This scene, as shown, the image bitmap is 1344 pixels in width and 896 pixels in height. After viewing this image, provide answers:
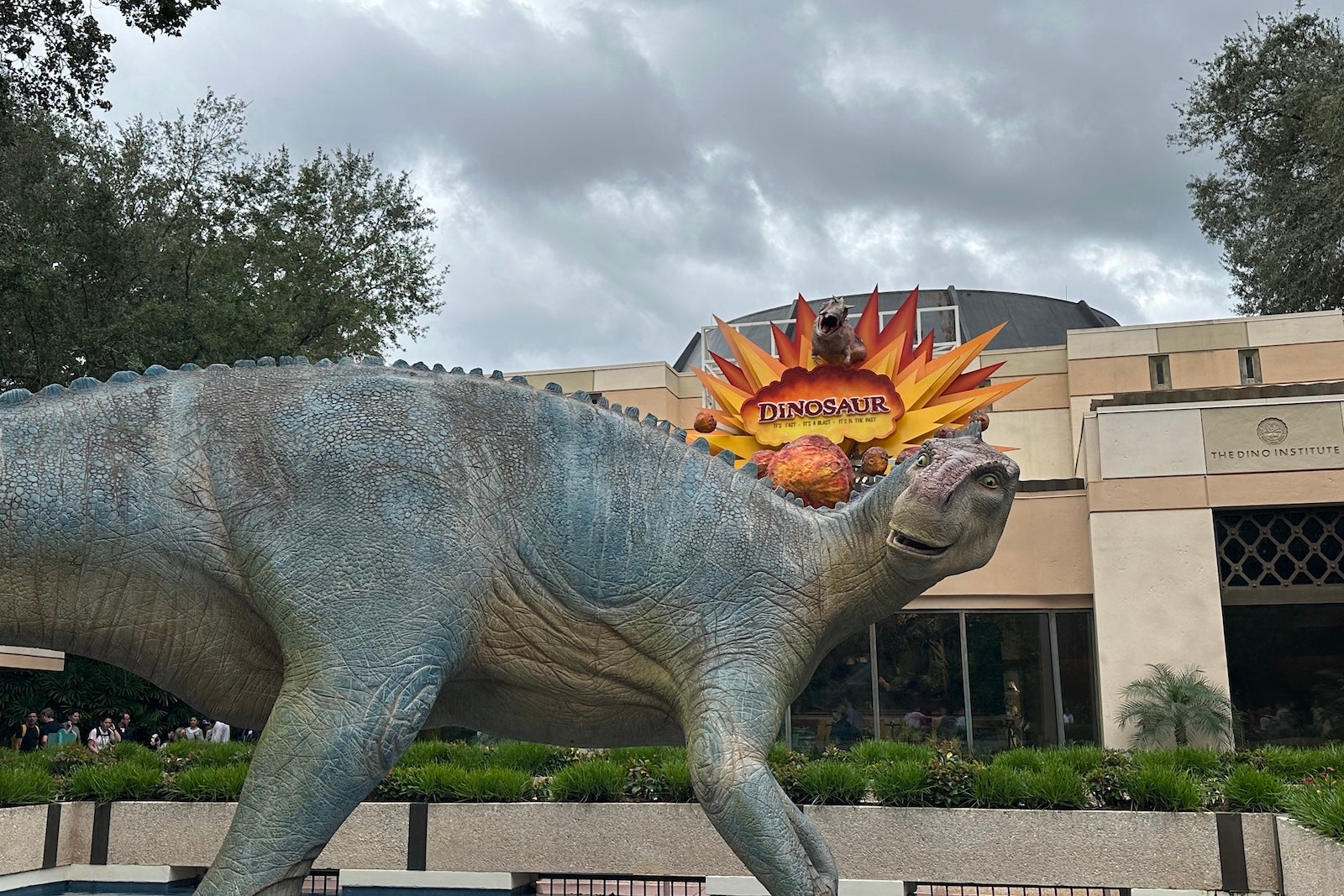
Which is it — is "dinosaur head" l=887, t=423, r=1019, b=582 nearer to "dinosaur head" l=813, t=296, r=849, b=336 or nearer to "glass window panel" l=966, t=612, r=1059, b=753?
"dinosaur head" l=813, t=296, r=849, b=336

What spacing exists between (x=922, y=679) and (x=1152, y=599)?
3965 mm

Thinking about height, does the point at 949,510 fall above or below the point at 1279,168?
below

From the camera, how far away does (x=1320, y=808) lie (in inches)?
288

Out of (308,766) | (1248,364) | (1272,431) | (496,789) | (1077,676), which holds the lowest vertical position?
(496,789)

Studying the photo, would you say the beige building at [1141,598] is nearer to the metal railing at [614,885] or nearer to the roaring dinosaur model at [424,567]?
the metal railing at [614,885]

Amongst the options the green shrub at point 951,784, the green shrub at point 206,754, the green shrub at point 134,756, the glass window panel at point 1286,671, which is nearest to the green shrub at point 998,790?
the green shrub at point 951,784

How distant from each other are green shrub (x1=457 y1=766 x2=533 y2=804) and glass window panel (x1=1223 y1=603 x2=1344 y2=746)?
14086 mm

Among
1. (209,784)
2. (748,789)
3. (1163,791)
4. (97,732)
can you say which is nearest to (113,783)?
(209,784)

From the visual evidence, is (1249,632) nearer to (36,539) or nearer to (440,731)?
(440,731)

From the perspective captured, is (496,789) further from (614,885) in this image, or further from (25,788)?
(25,788)

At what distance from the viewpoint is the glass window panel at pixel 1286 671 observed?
62.8ft

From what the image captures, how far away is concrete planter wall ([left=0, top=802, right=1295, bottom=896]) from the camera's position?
27.3 ft

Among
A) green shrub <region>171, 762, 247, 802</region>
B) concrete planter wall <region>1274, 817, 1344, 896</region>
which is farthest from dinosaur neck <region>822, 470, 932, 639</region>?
green shrub <region>171, 762, 247, 802</region>

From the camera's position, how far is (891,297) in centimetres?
2877
